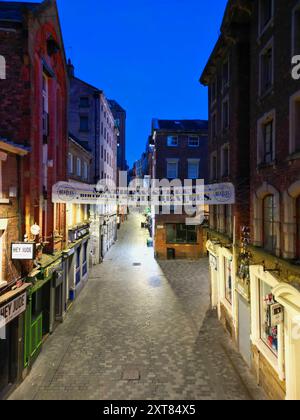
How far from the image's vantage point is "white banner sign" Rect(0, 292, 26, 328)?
8.80 metres

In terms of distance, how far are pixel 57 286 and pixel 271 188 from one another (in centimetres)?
1201

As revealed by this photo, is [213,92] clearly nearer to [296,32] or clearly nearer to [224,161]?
[224,161]

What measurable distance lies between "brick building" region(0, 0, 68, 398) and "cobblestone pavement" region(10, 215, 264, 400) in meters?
1.24

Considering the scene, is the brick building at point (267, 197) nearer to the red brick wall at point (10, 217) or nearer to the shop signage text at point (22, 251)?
the shop signage text at point (22, 251)

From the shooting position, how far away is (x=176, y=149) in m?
32.5

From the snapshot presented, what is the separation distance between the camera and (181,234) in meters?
31.5

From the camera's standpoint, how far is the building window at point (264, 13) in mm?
10305

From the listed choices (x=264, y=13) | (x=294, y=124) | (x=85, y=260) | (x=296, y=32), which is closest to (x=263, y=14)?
(x=264, y=13)

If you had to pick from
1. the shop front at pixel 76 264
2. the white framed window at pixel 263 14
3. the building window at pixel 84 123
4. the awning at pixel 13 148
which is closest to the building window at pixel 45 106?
the awning at pixel 13 148

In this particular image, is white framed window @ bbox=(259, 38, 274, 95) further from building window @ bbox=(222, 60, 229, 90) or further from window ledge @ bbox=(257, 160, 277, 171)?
building window @ bbox=(222, 60, 229, 90)

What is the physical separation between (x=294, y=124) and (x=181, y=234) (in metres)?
23.9

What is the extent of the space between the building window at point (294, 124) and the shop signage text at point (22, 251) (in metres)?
9.13
